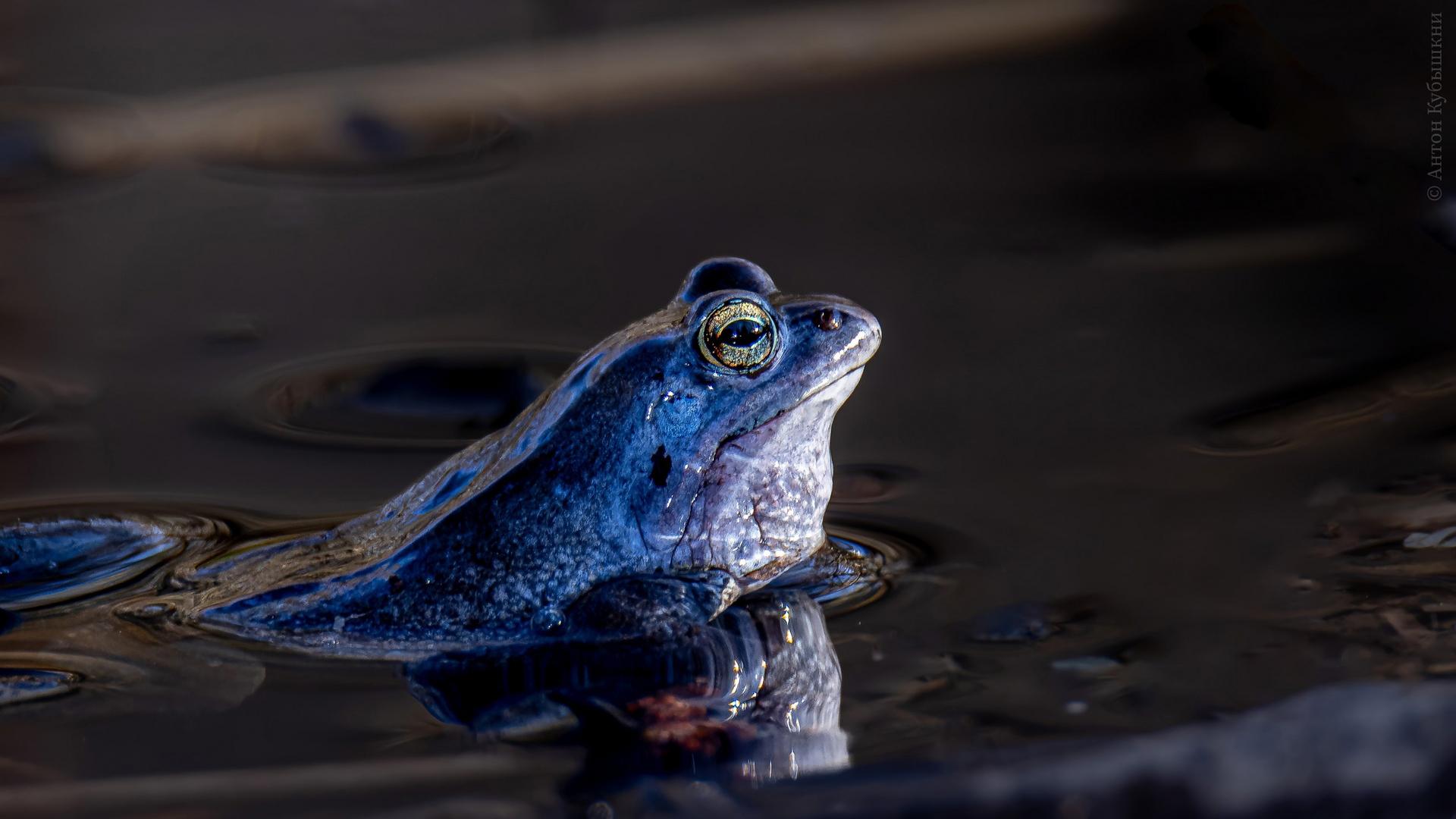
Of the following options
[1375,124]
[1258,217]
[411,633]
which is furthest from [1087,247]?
[411,633]

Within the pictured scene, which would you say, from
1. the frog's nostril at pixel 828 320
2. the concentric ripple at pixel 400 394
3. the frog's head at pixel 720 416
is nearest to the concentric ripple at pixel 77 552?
the concentric ripple at pixel 400 394

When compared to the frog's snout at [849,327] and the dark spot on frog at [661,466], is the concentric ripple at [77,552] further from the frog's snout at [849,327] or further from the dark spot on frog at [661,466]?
the frog's snout at [849,327]

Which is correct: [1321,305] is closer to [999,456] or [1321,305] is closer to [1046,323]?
[1046,323]

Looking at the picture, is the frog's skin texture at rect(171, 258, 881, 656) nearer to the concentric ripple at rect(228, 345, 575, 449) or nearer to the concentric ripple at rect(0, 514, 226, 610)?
the concentric ripple at rect(0, 514, 226, 610)

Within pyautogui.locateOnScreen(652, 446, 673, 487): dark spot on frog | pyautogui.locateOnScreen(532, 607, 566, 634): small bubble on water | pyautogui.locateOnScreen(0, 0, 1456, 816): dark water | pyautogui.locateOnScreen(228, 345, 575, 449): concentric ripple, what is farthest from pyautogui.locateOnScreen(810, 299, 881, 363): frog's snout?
pyautogui.locateOnScreen(228, 345, 575, 449): concentric ripple

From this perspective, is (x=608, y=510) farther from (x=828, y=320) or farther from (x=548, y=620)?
(x=828, y=320)
